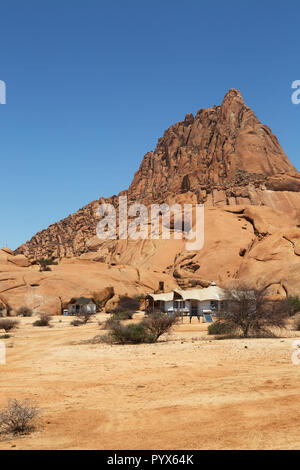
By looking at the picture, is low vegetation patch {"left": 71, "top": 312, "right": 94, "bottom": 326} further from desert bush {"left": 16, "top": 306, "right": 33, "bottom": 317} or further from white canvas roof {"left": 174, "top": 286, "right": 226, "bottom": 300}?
white canvas roof {"left": 174, "top": 286, "right": 226, "bottom": 300}

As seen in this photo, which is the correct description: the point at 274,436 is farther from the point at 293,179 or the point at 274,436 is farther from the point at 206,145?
the point at 206,145

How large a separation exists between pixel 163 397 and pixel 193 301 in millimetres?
28988

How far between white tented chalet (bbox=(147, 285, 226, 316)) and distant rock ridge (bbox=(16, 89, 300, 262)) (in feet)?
122

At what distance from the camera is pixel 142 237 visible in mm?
73938

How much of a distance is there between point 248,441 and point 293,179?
8585 cm

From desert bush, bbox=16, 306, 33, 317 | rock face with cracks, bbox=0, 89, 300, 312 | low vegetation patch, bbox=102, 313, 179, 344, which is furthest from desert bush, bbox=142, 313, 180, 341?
rock face with cracks, bbox=0, 89, 300, 312

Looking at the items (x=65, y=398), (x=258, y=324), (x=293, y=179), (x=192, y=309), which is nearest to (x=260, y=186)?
(x=293, y=179)

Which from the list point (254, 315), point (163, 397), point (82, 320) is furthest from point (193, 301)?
point (163, 397)

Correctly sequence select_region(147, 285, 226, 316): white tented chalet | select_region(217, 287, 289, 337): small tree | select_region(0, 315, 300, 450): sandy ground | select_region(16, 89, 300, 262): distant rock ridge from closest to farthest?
select_region(0, 315, 300, 450): sandy ground, select_region(217, 287, 289, 337): small tree, select_region(147, 285, 226, 316): white tented chalet, select_region(16, 89, 300, 262): distant rock ridge

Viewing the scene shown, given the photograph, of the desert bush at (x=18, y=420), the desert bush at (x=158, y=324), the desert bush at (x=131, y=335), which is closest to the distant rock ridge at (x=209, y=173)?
the desert bush at (x=158, y=324)

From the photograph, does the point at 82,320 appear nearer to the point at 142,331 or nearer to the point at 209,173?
the point at 142,331

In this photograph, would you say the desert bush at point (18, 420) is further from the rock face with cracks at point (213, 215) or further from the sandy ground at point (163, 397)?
the rock face with cracks at point (213, 215)

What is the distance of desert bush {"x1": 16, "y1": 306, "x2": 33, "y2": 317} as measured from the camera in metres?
37.3

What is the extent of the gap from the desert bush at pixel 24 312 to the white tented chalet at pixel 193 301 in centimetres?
1202
